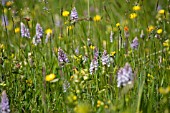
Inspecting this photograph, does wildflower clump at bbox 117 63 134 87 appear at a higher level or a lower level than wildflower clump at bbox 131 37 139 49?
lower

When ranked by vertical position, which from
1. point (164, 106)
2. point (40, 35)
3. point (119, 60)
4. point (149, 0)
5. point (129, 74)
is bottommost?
point (164, 106)

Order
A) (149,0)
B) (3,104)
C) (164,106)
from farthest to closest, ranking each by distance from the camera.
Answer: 1. (149,0)
2. (164,106)
3. (3,104)

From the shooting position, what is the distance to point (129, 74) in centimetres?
161

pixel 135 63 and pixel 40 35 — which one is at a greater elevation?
pixel 40 35

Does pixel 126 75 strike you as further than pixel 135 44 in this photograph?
No

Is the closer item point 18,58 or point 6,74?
point 6,74

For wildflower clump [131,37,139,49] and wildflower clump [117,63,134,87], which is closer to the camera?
wildflower clump [117,63,134,87]

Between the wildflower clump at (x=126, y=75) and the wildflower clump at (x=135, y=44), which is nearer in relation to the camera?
the wildflower clump at (x=126, y=75)

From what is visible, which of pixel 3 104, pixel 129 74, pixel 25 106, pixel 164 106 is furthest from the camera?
pixel 25 106

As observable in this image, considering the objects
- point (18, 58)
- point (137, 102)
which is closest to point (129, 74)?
point (137, 102)

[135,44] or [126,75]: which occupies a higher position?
[135,44]

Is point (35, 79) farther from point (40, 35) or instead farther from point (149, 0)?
point (149, 0)

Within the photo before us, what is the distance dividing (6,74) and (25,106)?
0.97 feet

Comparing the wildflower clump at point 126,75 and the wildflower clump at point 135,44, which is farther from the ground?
the wildflower clump at point 135,44
